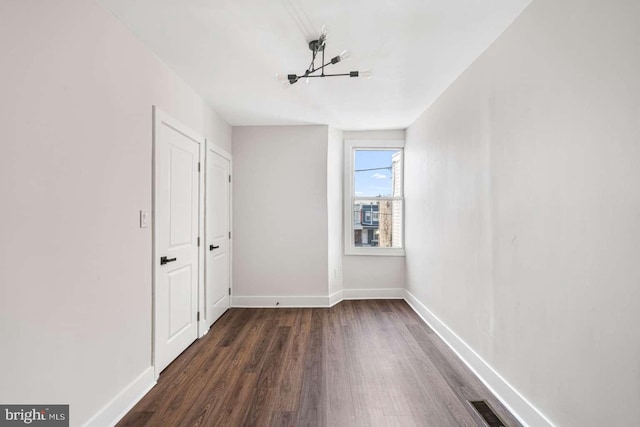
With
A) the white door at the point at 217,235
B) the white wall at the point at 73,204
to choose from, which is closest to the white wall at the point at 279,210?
the white door at the point at 217,235

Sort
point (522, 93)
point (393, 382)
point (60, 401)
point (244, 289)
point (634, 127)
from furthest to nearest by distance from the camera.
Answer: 1. point (244, 289)
2. point (393, 382)
3. point (522, 93)
4. point (60, 401)
5. point (634, 127)

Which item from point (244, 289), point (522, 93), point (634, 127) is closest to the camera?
point (634, 127)

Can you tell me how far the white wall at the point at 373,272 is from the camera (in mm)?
4477

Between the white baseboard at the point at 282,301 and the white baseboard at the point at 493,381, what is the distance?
57.6 inches

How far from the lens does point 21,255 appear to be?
4.20 feet

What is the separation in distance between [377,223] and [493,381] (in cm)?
270

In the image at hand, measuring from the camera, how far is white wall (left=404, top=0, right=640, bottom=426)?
123 centimetres

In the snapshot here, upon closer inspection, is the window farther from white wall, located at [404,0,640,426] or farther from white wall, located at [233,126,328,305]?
white wall, located at [404,0,640,426]

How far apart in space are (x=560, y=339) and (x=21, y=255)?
8.57 feet

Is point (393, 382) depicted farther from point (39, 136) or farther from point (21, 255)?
point (39, 136)

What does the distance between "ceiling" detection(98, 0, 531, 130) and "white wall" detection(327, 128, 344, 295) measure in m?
1.09

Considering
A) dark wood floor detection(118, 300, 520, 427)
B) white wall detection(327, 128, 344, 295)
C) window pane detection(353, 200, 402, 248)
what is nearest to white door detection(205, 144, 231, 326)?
dark wood floor detection(118, 300, 520, 427)

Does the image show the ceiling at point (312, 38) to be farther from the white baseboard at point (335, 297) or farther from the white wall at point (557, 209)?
the white baseboard at point (335, 297)

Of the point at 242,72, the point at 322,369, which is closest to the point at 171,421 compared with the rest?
the point at 322,369
